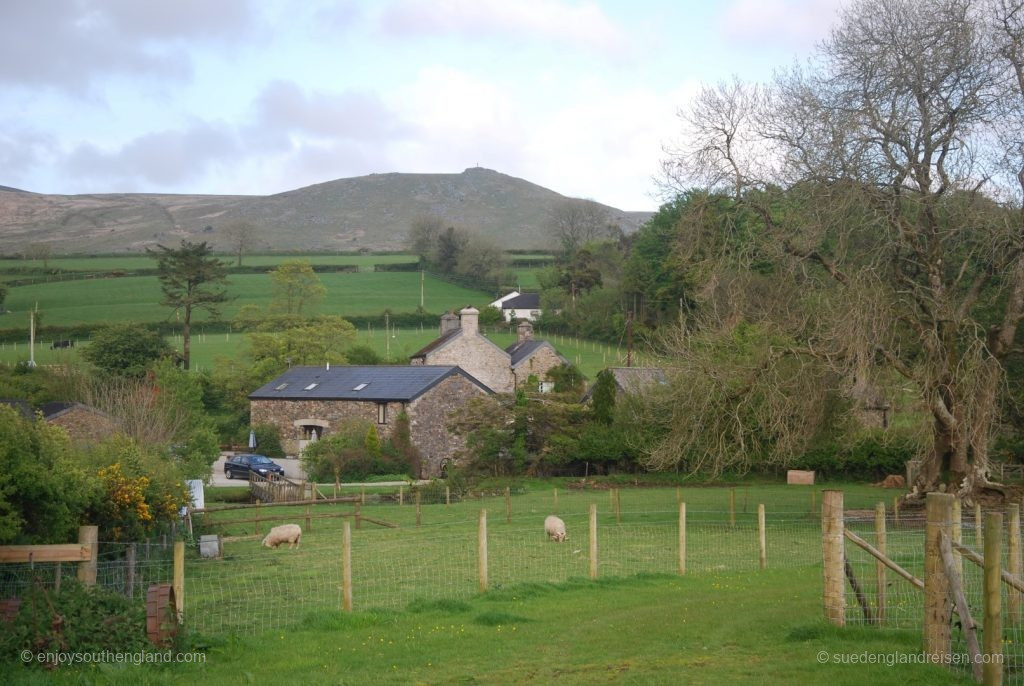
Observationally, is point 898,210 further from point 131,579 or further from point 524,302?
point 524,302

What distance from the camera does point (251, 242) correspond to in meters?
132

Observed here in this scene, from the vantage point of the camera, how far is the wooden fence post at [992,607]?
745 centimetres

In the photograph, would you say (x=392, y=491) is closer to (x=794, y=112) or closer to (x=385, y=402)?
(x=385, y=402)

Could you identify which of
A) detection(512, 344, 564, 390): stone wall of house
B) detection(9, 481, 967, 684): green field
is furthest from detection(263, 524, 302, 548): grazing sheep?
detection(512, 344, 564, 390): stone wall of house

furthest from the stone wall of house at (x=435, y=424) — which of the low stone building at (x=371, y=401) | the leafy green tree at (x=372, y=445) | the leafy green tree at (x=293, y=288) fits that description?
the leafy green tree at (x=293, y=288)

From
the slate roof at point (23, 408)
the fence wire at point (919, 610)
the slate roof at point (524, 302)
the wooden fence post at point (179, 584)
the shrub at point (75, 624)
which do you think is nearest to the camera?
the fence wire at point (919, 610)

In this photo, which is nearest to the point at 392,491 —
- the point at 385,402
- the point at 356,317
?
the point at 385,402

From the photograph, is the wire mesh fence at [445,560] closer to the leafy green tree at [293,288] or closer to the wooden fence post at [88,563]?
the wooden fence post at [88,563]

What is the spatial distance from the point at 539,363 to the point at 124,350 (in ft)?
83.8

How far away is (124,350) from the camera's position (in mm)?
60688

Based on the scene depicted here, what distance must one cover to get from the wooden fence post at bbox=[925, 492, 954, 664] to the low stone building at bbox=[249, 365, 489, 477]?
36.1m

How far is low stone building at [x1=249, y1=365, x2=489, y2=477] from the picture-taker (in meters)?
47.2

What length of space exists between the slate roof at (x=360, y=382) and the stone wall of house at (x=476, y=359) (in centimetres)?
772

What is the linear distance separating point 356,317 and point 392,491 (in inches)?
2182
